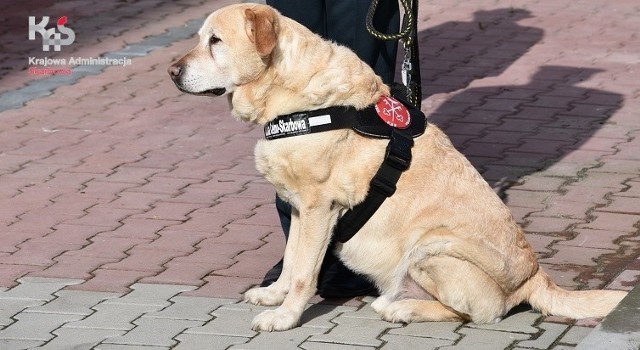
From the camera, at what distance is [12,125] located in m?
8.41

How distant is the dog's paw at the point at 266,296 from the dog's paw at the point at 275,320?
31cm

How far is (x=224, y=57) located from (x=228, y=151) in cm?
295

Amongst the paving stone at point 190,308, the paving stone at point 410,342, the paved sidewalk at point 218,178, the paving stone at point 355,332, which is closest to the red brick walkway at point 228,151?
the paved sidewalk at point 218,178

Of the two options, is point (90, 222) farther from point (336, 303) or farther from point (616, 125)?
point (616, 125)

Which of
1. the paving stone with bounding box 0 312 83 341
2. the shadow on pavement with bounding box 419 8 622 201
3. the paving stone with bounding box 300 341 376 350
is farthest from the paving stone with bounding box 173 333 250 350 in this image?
the shadow on pavement with bounding box 419 8 622 201

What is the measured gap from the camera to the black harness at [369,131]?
497cm

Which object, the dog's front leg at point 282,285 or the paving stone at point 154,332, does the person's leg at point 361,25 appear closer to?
the dog's front leg at point 282,285

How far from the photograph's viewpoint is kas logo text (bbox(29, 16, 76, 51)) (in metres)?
10.6

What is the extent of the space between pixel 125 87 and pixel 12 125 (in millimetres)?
1197

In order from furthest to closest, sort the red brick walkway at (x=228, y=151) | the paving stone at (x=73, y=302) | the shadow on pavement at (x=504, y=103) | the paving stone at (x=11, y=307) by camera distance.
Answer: the shadow on pavement at (x=504, y=103)
the red brick walkway at (x=228, y=151)
the paving stone at (x=73, y=302)
the paving stone at (x=11, y=307)

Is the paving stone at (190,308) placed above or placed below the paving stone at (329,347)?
below

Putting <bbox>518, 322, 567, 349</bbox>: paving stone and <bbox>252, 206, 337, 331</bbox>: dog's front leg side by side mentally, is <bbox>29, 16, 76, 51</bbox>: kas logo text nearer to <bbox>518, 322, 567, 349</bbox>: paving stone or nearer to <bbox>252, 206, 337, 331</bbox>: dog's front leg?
<bbox>252, 206, 337, 331</bbox>: dog's front leg

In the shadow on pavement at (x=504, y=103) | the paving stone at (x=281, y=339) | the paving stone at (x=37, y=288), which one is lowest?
the shadow on pavement at (x=504, y=103)

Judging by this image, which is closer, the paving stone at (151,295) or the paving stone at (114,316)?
the paving stone at (114,316)
